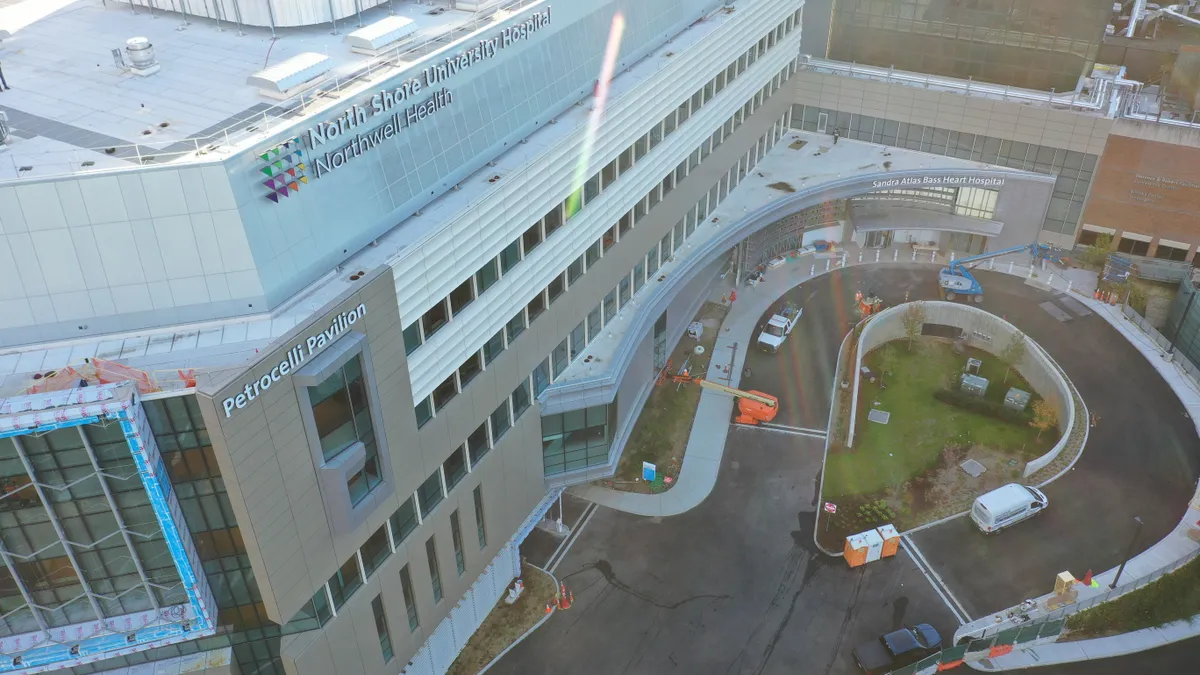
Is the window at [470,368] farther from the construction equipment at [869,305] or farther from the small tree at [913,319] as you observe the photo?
the construction equipment at [869,305]

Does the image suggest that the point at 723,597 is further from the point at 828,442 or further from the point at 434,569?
the point at 434,569

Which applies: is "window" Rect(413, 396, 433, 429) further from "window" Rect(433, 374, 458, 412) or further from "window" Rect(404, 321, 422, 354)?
"window" Rect(404, 321, 422, 354)

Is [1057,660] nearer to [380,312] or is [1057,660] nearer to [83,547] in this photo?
[380,312]

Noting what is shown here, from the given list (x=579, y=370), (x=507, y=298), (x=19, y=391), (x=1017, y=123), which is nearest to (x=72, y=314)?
(x=19, y=391)

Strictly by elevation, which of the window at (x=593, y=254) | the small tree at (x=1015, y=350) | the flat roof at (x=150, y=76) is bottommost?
the small tree at (x=1015, y=350)

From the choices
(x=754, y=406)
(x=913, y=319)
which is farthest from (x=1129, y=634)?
(x=913, y=319)

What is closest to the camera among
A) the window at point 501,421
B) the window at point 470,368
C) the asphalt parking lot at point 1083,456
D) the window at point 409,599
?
the window at point 409,599

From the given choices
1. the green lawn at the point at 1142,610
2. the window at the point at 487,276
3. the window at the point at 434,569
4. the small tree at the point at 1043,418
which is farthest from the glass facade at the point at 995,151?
the window at the point at 434,569
